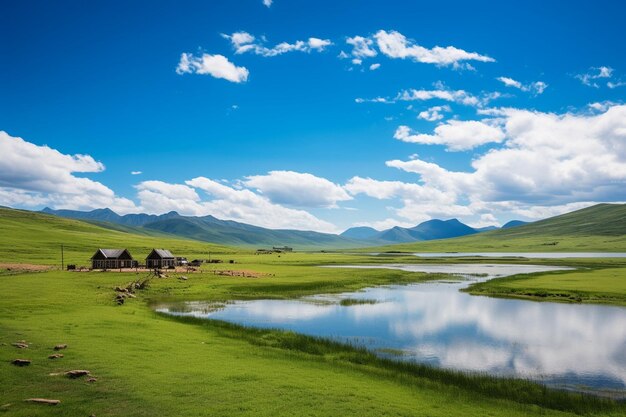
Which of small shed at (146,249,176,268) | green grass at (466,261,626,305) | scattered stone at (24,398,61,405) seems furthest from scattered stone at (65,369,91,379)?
small shed at (146,249,176,268)

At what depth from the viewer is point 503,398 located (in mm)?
26547

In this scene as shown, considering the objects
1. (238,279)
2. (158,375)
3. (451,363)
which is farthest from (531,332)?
(238,279)

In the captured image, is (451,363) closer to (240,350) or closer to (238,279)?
(240,350)

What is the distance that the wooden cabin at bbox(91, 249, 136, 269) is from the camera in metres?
111

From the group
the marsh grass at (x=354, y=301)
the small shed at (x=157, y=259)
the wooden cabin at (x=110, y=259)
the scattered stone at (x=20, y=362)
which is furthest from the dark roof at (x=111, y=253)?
the scattered stone at (x=20, y=362)

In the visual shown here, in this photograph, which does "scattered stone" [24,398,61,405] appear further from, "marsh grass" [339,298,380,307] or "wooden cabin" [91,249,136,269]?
"wooden cabin" [91,249,136,269]

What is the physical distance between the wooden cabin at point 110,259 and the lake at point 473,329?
6055cm

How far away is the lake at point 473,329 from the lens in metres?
33.9

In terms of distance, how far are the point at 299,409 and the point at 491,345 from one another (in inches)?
1074

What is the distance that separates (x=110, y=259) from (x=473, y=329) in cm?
9848

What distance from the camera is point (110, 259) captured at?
113000 mm

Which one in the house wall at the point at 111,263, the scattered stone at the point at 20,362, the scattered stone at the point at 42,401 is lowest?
the scattered stone at the point at 42,401

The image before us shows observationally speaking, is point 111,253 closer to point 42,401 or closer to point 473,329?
point 473,329

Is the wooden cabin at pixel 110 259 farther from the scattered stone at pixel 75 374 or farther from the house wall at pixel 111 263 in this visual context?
the scattered stone at pixel 75 374
